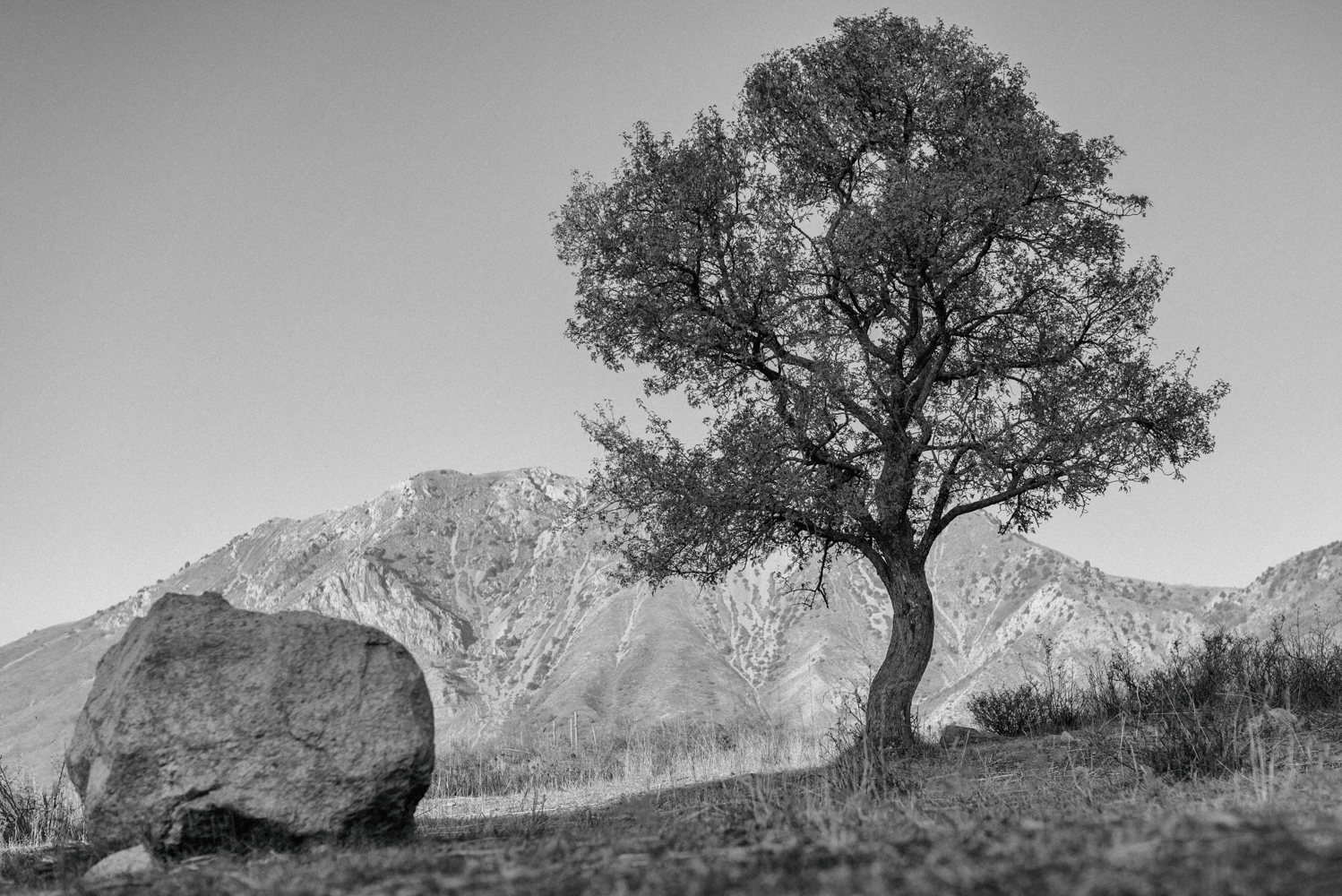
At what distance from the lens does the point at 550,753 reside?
80.6ft

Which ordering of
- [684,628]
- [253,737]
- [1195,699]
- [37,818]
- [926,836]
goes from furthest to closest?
[684,628], [1195,699], [37,818], [253,737], [926,836]

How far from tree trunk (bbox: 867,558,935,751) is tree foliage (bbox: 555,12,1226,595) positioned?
0.38 meters

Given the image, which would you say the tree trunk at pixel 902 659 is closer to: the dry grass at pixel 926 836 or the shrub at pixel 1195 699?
the dry grass at pixel 926 836

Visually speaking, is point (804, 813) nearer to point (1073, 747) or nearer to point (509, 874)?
point (509, 874)

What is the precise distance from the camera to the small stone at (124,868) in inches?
268

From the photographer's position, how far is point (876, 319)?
64.2 feet

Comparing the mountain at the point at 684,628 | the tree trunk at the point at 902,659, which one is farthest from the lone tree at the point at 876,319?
the mountain at the point at 684,628

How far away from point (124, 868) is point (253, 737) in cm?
142

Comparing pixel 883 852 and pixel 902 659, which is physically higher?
pixel 902 659

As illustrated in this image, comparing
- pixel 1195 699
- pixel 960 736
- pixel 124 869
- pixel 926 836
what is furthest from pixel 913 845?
pixel 960 736

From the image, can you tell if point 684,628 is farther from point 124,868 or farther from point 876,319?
point 124,868

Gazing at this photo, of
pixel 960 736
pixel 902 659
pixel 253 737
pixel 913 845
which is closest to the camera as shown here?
pixel 913 845

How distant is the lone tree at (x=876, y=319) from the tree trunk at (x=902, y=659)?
0.04 metres

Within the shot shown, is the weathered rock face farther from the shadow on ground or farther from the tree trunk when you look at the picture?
the tree trunk
